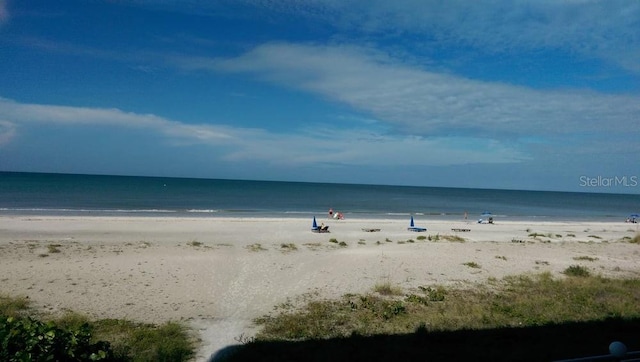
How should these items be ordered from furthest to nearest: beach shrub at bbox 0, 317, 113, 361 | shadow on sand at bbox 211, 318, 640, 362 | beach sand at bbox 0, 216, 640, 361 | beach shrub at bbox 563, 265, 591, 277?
beach shrub at bbox 563, 265, 591, 277, beach sand at bbox 0, 216, 640, 361, shadow on sand at bbox 211, 318, 640, 362, beach shrub at bbox 0, 317, 113, 361

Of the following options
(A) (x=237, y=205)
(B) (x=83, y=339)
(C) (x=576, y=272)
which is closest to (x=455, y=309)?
(C) (x=576, y=272)

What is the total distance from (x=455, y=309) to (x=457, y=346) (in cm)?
255

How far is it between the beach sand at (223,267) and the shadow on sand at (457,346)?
1.15 metres

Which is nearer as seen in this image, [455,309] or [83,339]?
[83,339]

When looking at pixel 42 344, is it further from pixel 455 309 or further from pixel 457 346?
pixel 455 309

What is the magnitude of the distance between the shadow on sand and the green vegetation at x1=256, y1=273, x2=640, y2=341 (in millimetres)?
413

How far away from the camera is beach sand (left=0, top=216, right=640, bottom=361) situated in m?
9.93

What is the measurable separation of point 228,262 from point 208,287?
11.9 ft

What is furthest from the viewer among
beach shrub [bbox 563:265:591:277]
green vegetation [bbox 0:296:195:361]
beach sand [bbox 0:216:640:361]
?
beach shrub [bbox 563:265:591:277]

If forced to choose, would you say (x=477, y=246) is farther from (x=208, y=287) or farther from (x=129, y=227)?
(x=129, y=227)

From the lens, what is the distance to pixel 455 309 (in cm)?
973

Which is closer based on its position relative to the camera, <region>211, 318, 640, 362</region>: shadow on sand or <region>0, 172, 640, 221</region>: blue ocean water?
<region>211, 318, 640, 362</region>: shadow on sand

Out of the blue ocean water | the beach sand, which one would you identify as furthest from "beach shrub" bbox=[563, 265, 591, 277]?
the blue ocean water

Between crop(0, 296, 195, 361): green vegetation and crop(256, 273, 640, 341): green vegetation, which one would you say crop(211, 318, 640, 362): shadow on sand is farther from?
crop(0, 296, 195, 361): green vegetation
